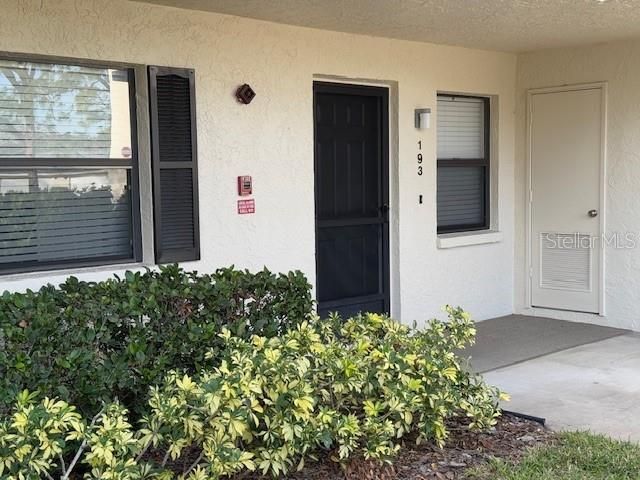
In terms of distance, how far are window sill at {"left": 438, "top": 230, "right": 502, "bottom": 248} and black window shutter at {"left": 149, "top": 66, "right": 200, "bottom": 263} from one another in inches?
115

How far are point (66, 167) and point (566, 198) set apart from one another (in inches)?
202

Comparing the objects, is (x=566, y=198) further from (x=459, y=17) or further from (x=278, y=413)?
(x=278, y=413)

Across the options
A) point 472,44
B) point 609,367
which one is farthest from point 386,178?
point 609,367

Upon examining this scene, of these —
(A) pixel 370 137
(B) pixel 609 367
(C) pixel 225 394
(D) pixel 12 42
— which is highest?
(D) pixel 12 42

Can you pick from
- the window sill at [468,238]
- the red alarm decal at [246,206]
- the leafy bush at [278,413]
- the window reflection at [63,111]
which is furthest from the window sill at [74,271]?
the window sill at [468,238]

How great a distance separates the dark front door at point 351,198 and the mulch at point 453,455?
2.55 meters

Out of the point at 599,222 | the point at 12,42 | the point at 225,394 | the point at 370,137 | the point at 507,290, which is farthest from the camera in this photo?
the point at 507,290

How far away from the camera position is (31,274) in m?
5.03

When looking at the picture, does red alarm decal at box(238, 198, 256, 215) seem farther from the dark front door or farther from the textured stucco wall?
the textured stucco wall

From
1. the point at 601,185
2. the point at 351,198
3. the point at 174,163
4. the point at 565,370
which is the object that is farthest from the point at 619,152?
the point at 174,163

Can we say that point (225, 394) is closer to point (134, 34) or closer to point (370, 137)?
point (134, 34)

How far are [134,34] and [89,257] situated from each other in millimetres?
1595

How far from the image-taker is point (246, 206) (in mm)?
6098

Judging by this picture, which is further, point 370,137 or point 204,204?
point 370,137
